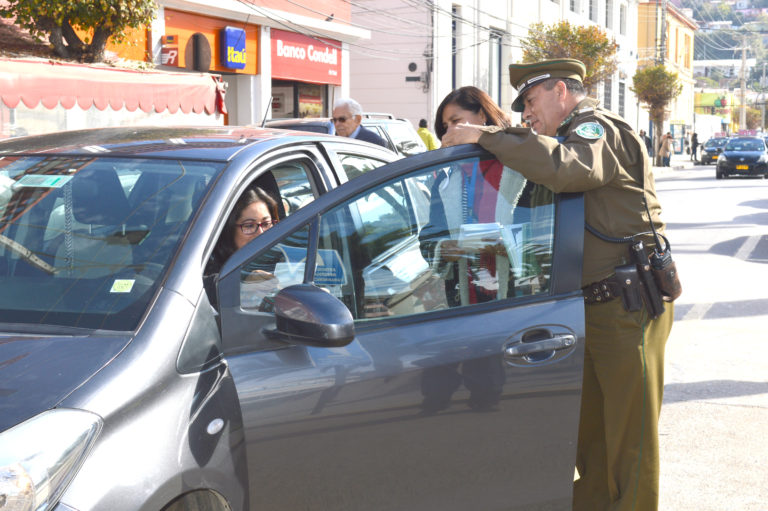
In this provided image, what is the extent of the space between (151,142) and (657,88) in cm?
4587

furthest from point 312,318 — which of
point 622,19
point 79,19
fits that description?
point 622,19

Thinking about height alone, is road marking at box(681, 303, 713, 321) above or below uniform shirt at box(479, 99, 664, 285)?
below

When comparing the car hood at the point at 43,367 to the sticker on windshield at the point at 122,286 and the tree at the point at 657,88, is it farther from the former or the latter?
the tree at the point at 657,88

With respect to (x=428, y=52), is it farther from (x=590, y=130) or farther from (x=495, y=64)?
(x=590, y=130)

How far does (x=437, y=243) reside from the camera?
114 inches

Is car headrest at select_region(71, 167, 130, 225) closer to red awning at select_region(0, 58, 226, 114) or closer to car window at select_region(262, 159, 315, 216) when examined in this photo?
car window at select_region(262, 159, 315, 216)

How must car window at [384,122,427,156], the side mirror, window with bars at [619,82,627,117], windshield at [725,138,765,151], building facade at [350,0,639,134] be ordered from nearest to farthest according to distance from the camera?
1. the side mirror
2. car window at [384,122,427,156]
3. building facade at [350,0,639,134]
4. windshield at [725,138,765,151]
5. window with bars at [619,82,627,117]

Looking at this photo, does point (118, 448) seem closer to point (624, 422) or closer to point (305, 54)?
point (624, 422)

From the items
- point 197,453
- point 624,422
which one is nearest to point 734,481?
point 624,422

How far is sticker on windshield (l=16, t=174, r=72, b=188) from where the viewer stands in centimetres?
291

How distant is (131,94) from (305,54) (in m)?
10.6

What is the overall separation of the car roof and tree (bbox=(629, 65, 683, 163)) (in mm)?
43577

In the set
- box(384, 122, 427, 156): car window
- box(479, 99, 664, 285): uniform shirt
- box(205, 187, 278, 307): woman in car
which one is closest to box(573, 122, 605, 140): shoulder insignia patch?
box(479, 99, 664, 285): uniform shirt

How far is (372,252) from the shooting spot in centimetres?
281
